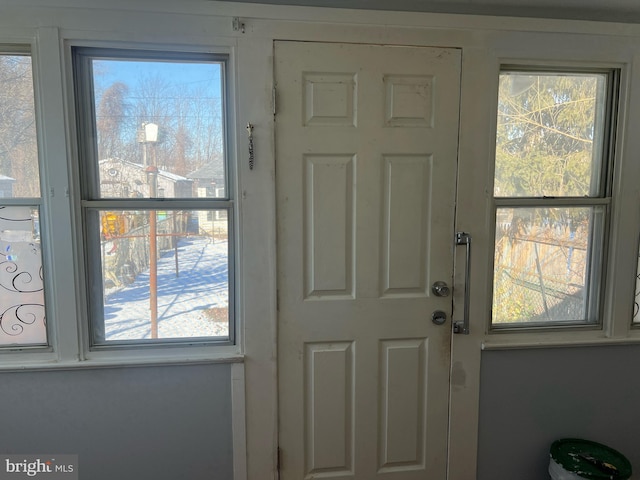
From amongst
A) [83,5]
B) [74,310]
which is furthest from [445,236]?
[83,5]

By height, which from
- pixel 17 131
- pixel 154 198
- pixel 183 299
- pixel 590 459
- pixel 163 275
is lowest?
pixel 590 459

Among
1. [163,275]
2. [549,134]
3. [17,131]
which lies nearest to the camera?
[17,131]

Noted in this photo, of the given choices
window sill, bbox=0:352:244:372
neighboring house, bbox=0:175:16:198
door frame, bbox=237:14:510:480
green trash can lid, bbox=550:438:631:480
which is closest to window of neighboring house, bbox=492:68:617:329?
door frame, bbox=237:14:510:480

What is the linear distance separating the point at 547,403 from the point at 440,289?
0.76m

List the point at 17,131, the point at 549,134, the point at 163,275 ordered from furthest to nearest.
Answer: the point at 549,134, the point at 163,275, the point at 17,131

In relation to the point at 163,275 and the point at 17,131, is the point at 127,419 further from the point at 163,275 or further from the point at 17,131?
the point at 17,131

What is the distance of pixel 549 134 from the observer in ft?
6.00

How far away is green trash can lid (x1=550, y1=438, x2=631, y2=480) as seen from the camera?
5.45 ft

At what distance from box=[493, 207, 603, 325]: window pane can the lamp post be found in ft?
4.85

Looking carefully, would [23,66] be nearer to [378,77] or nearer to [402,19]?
[378,77]

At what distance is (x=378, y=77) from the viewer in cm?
167

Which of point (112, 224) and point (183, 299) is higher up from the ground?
point (112, 224)

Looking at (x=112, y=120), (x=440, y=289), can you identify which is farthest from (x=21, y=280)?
(x=440, y=289)

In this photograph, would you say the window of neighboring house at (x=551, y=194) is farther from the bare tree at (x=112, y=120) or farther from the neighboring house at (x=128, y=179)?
the bare tree at (x=112, y=120)
